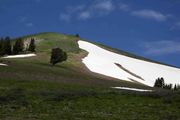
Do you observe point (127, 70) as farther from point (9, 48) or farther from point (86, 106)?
point (86, 106)

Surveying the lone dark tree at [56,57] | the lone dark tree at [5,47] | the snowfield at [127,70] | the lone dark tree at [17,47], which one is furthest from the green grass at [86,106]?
the lone dark tree at [17,47]

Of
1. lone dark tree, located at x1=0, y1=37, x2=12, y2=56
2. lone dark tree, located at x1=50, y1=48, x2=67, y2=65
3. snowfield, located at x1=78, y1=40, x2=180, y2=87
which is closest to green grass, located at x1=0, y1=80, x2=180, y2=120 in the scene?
lone dark tree, located at x1=50, y1=48, x2=67, y2=65

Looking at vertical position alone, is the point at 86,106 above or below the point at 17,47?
below

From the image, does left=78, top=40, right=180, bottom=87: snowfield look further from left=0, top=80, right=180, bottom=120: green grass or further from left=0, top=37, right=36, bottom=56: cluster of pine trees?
left=0, top=80, right=180, bottom=120: green grass

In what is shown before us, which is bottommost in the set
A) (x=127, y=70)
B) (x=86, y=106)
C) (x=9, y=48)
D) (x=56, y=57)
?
(x=86, y=106)

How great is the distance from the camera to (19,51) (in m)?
142

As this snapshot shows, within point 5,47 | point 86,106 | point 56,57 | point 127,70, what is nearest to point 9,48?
point 5,47

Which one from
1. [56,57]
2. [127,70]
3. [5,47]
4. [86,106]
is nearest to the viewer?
[86,106]

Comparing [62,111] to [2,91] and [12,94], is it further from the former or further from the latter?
[2,91]

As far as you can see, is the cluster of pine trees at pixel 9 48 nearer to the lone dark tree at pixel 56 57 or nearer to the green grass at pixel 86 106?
the lone dark tree at pixel 56 57

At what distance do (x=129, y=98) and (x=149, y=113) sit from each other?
9039 mm

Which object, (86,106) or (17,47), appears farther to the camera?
(17,47)

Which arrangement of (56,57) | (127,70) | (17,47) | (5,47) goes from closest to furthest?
(56,57)
(127,70)
(5,47)
(17,47)

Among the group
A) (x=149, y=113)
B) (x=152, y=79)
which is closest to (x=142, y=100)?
(x=149, y=113)
